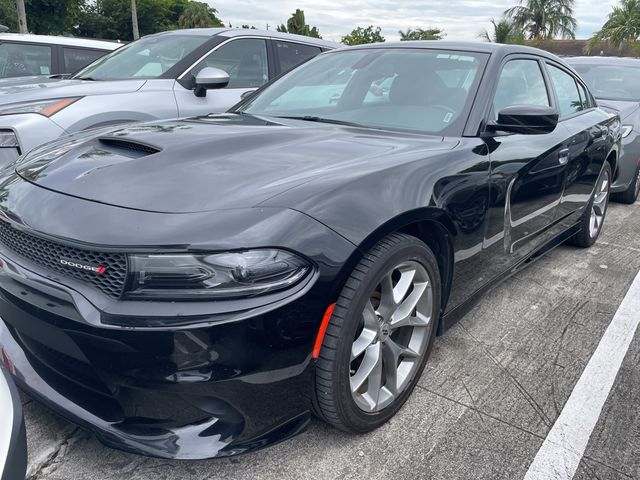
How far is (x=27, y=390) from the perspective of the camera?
1.85 metres

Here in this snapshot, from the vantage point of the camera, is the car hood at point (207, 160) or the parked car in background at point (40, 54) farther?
the parked car in background at point (40, 54)

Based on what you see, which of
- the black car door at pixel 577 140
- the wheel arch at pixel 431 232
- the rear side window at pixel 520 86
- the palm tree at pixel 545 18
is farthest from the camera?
the palm tree at pixel 545 18

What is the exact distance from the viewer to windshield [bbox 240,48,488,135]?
2.70 m

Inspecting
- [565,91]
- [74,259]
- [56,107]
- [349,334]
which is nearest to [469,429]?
[349,334]

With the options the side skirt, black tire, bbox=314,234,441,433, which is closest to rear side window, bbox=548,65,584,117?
the side skirt

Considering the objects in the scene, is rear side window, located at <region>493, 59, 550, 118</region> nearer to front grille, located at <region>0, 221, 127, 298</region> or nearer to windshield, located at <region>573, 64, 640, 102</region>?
front grille, located at <region>0, 221, 127, 298</region>

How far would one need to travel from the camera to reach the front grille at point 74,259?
162cm

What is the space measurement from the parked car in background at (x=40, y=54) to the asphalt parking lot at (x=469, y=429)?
5633mm

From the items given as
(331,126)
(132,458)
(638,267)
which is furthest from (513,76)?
(132,458)

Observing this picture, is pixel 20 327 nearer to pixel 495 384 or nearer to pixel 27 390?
pixel 27 390

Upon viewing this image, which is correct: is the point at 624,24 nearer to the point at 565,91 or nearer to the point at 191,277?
the point at 565,91

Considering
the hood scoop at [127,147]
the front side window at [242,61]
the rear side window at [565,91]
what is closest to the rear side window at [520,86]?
the rear side window at [565,91]

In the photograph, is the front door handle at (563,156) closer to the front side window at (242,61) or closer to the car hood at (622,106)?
the car hood at (622,106)

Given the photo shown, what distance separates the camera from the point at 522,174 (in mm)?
2773
